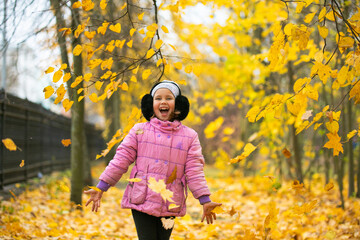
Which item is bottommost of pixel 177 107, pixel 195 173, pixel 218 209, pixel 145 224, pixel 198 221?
pixel 198 221

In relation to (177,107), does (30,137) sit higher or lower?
lower

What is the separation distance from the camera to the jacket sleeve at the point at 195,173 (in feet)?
8.57

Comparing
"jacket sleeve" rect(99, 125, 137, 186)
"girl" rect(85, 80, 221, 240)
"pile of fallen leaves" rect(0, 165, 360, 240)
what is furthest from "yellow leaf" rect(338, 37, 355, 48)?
"jacket sleeve" rect(99, 125, 137, 186)

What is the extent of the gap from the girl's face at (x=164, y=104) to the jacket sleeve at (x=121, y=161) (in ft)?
0.80

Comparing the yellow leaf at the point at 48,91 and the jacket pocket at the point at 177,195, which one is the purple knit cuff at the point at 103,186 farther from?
the yellow leaf at the point at 48,91

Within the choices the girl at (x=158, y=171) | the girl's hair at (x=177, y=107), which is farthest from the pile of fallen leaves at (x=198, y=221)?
the girl's hair at (x=177, y=107)

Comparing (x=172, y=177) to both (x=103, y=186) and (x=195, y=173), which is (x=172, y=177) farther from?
(x=103, y=186)

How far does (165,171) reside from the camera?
102 inches

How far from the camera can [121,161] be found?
2.64m

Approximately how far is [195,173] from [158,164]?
0.27 metres

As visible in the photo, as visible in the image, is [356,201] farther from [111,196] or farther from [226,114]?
[226,114]

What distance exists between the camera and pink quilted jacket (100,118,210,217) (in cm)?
255

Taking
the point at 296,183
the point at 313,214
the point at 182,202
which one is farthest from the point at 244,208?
the point at 182,202

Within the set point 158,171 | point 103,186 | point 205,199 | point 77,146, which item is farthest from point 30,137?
point 205,199
